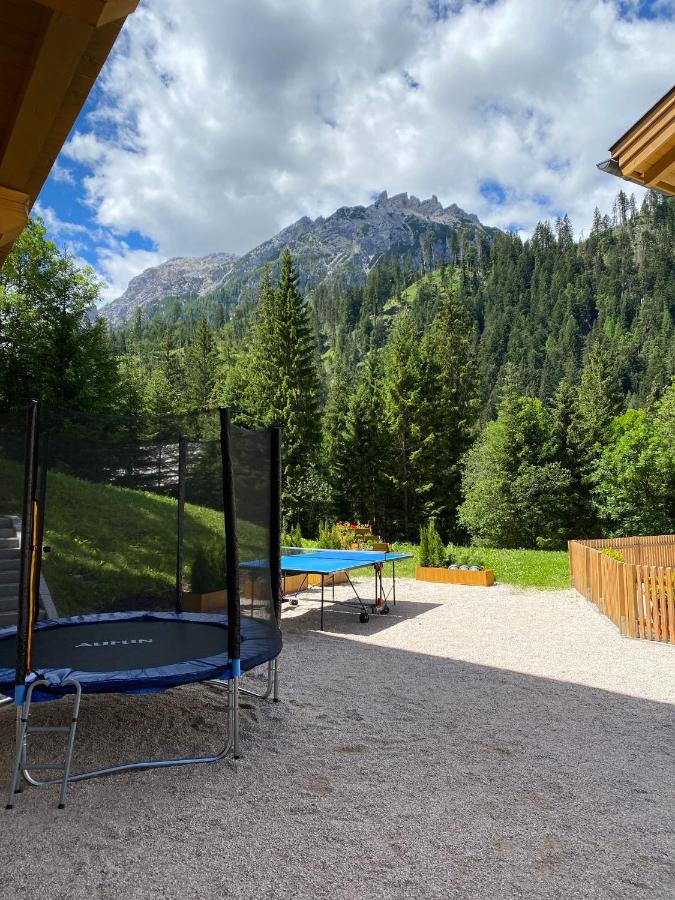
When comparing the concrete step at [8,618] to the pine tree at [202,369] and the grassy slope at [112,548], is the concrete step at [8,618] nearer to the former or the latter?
the grassy slope at [112,548]

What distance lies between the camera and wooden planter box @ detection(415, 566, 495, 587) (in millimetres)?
9734

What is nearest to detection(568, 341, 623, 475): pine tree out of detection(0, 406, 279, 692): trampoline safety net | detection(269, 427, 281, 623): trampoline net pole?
detection(0, 406, 279, 692): trampoline safety net

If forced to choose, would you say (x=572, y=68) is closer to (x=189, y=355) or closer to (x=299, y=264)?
(x=189, y=355)

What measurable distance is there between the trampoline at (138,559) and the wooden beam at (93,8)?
6.64ft

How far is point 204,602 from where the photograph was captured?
495 cm

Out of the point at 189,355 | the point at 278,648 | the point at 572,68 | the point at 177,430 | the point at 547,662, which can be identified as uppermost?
the point at 189,355

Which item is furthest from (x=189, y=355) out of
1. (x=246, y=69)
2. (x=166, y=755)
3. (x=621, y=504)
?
(x=166, y=755)

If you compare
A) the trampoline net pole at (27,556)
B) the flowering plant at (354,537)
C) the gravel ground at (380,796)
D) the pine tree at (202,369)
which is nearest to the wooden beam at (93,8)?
the trampoline net pole at (27,556)

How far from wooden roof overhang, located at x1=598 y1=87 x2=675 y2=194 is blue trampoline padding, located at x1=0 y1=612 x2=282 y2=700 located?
3.35m

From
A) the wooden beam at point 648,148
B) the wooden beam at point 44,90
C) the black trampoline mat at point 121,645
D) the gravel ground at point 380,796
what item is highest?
the wooden beam at point 648,148

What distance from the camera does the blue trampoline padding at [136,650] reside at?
3.01 metres

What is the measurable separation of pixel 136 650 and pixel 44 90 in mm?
3067

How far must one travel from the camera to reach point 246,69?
16.8ft

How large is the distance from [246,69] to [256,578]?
14.4 ft
